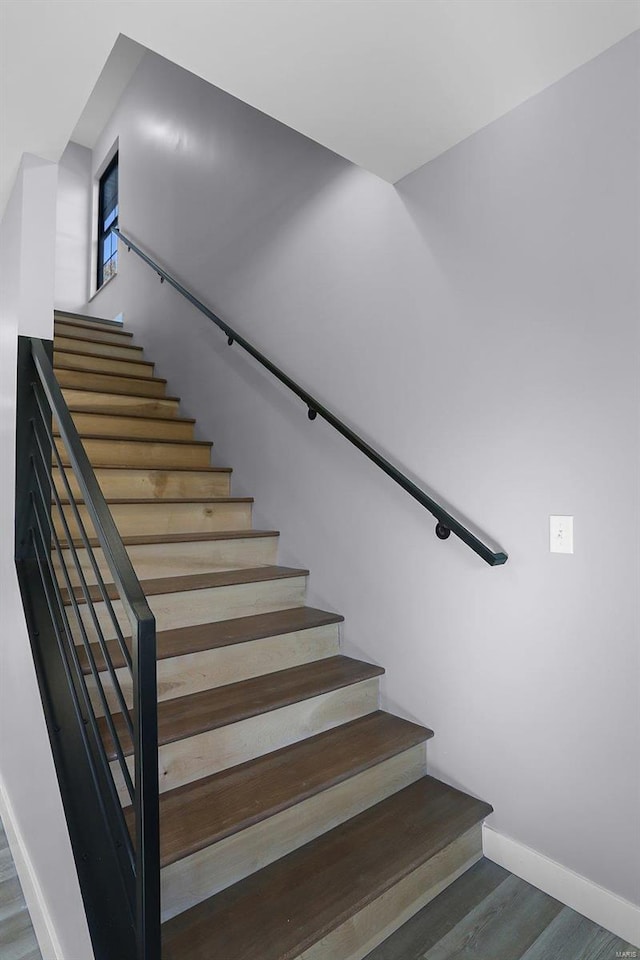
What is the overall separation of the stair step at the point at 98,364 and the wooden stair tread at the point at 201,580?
1817mm

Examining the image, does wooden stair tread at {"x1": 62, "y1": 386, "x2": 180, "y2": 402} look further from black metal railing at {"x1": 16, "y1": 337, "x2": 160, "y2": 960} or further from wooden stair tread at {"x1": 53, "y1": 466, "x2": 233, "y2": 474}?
black metal railing at {"x1": 16, "y1": 337, "x2": 160, "y2": 960}

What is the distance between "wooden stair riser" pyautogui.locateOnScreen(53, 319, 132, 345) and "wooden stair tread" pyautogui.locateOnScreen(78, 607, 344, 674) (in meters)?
2.79

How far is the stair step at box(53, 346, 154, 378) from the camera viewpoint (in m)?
3.64

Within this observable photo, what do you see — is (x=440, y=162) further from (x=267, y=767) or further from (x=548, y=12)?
(x=267, y=767)

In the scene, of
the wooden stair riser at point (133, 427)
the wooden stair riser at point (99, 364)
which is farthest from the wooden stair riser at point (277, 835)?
the wooden stair riser at point (99, 364)

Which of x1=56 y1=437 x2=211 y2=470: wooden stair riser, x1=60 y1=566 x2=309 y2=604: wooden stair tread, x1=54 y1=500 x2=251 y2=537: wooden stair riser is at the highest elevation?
x1=56 y1=437 x2=211 y2=470: wooden stair riser

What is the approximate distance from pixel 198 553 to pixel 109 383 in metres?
1.74

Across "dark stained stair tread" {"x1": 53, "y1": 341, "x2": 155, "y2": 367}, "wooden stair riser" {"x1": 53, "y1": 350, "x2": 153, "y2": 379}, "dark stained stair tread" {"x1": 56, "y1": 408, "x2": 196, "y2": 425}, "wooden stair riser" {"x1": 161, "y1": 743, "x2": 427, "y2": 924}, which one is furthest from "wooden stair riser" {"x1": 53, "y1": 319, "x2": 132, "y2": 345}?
"wooden stair riser" {"x1": 161, "y1": 743, "x2": 427, "y2": 924}

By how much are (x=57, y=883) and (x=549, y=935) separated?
131cm

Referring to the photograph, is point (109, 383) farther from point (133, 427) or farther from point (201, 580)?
point (201, 580)

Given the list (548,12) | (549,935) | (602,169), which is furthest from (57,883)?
(548,12)

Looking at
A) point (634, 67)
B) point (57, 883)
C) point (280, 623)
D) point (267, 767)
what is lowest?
point (57, 883)

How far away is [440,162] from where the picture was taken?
6.66ft

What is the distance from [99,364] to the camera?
12.7 ft
